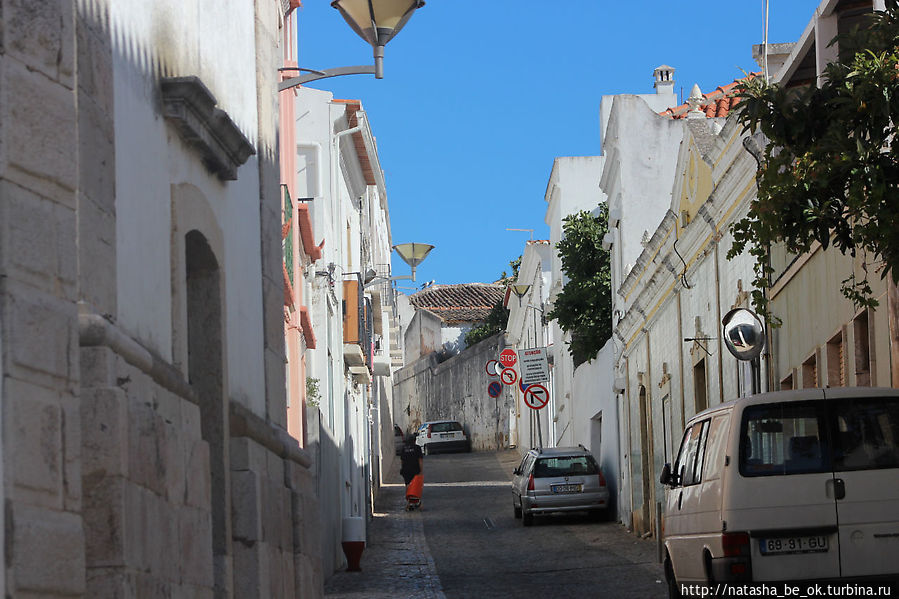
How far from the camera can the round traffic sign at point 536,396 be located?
3312cm

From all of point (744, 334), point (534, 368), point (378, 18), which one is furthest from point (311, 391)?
point (534, 368)

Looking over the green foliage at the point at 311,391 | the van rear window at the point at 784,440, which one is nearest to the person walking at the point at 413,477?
the green foliage at the point at 311,391

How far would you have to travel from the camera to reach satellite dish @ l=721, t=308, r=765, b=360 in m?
15.2

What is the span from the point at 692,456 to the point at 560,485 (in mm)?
16306

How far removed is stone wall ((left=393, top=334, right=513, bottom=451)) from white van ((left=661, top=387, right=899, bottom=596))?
161ft

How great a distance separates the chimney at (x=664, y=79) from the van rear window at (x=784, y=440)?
2864 centimetres

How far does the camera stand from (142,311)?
7594 mm

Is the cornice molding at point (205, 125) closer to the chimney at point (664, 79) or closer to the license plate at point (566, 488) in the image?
the license plate at point (566, 488)

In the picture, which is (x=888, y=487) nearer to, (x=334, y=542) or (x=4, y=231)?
(x=4, y=231)

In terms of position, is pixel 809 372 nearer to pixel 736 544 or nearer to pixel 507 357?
pixel 736 544

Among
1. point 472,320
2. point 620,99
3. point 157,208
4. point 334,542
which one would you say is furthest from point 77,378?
point 472,320

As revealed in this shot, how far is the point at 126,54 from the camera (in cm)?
760

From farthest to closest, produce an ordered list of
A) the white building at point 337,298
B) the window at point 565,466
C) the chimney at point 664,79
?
the chimney at point 664,79, the window at point 565,466, the white building at point 337,298

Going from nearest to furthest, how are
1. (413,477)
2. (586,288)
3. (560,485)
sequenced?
(560,485), (413,477), (586,288)
